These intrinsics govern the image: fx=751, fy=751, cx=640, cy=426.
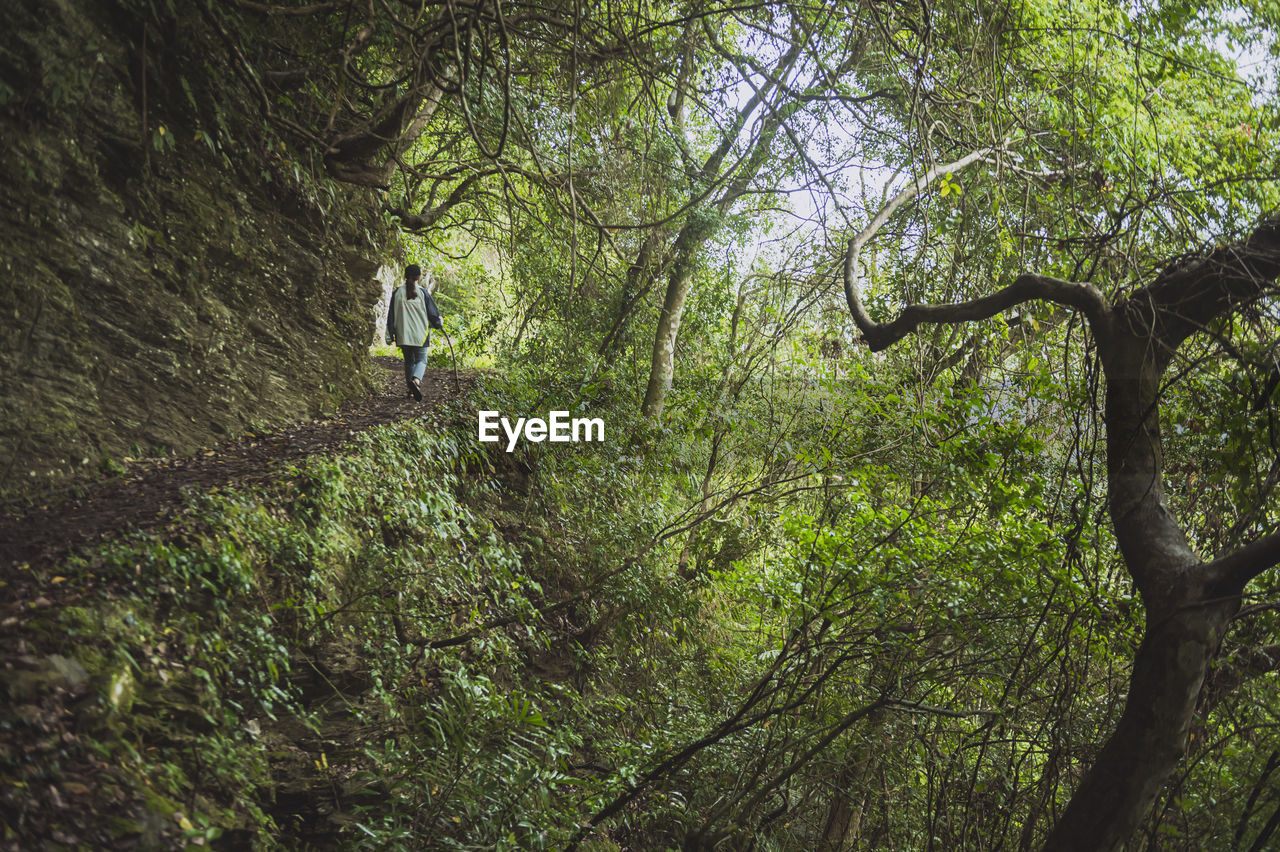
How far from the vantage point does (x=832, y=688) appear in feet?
21.4

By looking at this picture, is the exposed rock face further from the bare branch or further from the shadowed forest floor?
the bare branch

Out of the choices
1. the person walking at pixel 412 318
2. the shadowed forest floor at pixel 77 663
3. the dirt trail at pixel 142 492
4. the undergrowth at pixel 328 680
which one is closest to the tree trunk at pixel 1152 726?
the undergrowth at pixel 328 680

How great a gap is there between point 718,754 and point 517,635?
262 centimetres

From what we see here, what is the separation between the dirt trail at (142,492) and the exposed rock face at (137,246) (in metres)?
0.21

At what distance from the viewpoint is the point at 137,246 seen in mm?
6105

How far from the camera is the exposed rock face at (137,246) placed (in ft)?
16.3

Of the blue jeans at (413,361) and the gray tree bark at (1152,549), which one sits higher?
the blue jeans at (413,361)

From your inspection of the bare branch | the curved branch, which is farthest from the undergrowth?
the bare branch

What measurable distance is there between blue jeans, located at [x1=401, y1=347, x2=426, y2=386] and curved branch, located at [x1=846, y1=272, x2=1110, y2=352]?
7.41 metres

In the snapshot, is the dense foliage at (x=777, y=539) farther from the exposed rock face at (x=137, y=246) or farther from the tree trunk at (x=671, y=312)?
the tree trunk at (x=671, y=312)

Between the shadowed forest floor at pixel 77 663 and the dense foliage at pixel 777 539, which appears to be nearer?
the shadowed forest floor at pixel 77 663

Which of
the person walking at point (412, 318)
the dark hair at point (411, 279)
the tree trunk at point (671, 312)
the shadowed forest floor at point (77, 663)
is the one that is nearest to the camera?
the shadowed forest floor at point (77, 663)

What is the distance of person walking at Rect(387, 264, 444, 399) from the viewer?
9.89 metres

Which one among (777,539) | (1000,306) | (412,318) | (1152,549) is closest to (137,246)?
(412,318)
